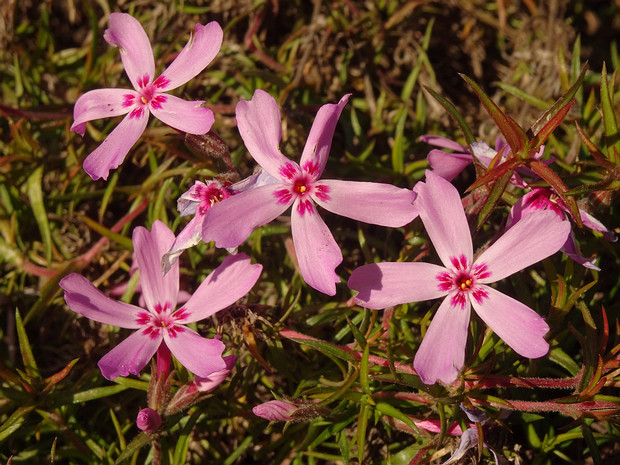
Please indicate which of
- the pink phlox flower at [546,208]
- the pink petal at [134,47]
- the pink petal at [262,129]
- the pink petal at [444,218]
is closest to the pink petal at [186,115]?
the pink petal at [262,129]

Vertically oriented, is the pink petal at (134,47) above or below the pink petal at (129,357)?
above

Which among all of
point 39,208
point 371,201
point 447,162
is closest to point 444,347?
point 371,201

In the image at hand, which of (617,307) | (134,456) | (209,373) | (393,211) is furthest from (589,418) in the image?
(134,456)

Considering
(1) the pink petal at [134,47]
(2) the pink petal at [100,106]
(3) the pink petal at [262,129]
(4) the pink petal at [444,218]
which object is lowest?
(4) the pink petal at [444,218]

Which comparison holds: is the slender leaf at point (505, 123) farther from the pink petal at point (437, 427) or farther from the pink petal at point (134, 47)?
the pink petal at point (134, 47)

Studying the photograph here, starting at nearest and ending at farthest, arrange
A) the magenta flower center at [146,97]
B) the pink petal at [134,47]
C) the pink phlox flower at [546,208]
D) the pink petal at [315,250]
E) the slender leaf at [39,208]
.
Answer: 1. the pink petal at [315,250]
2. the pink phlox flower at [546,208]
3. the magenta flower center at [146,97]
4. the pink petal at [134,47]
5. the slender leaf at [39,208]

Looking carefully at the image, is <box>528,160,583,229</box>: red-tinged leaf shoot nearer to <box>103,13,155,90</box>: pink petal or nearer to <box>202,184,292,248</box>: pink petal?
<box>202,184,292,248</box>: pink petal
